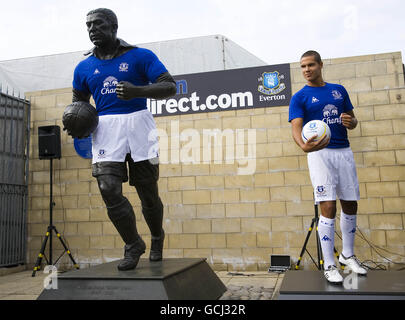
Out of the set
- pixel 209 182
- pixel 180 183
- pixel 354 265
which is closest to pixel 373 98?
pixel 209 182

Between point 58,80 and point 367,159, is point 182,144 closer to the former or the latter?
point 367,159

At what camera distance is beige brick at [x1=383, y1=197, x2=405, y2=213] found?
169 inches

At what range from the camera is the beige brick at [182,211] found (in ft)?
15.8

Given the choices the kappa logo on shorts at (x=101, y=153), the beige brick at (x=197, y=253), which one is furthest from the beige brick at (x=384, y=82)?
the kappa logo on shorts at (x=101, y=153)

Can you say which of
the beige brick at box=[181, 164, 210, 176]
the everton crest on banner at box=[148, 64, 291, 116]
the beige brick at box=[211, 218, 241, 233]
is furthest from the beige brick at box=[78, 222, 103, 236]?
the everton crest on banner at box=[148, 64, 291, 116]

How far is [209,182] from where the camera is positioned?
15.8 feet

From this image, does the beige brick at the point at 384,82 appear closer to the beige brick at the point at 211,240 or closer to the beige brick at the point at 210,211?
the beige brick at the point at 210,211

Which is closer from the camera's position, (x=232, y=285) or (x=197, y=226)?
(x=232, y=285)

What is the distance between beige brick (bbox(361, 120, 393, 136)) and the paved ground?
2044 mm

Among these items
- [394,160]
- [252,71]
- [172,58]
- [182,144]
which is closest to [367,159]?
[394,160]

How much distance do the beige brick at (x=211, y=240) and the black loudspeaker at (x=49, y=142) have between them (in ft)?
7.38

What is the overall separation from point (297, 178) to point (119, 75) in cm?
294

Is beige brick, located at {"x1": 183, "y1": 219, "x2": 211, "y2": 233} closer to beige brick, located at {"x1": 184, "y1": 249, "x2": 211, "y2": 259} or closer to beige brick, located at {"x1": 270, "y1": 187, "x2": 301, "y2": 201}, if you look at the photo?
beige brick, located at {"x1": 184, "y1": 249, "x2": 211, "y2": 259}

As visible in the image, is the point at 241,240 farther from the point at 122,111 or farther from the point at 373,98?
the point at 122,111
